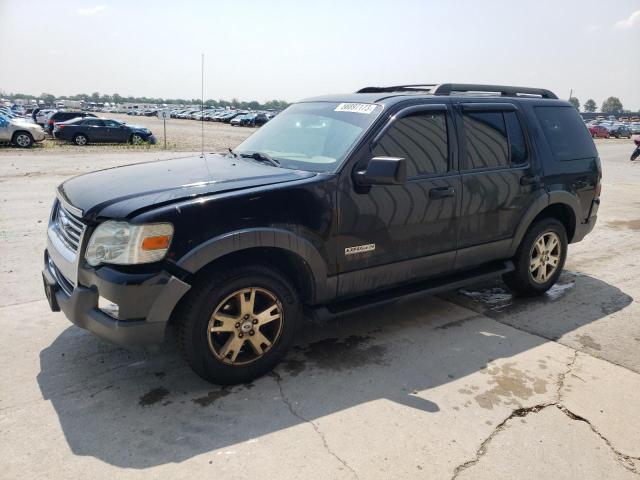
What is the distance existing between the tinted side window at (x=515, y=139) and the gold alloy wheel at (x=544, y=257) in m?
0.84

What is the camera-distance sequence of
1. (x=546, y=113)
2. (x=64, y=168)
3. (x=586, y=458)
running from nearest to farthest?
(x=586, y=458) < (x=546, y=113) < (x=64, y=168)

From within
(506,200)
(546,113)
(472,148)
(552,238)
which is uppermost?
(546,113)

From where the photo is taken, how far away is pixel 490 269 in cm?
464

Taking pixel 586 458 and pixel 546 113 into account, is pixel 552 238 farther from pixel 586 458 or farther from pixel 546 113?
pixel 586 458

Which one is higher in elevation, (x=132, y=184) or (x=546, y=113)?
(x=546, y=113)

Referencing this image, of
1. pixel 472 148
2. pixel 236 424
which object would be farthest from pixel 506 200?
pixel 236 424

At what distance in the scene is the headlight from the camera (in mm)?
2826

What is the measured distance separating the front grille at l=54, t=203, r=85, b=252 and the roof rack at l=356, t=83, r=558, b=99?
9.21ft

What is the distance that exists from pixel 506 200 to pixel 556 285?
163cm

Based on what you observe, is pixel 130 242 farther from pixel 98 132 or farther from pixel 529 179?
pixel 98 132

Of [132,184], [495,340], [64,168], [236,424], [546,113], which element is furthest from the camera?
[64,168]

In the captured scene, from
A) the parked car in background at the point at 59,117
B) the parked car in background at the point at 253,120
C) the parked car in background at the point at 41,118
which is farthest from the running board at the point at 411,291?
the parked car in background at the point at 253,120

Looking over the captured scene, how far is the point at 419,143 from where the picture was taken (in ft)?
12.8

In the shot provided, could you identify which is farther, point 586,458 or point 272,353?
point 272,353
